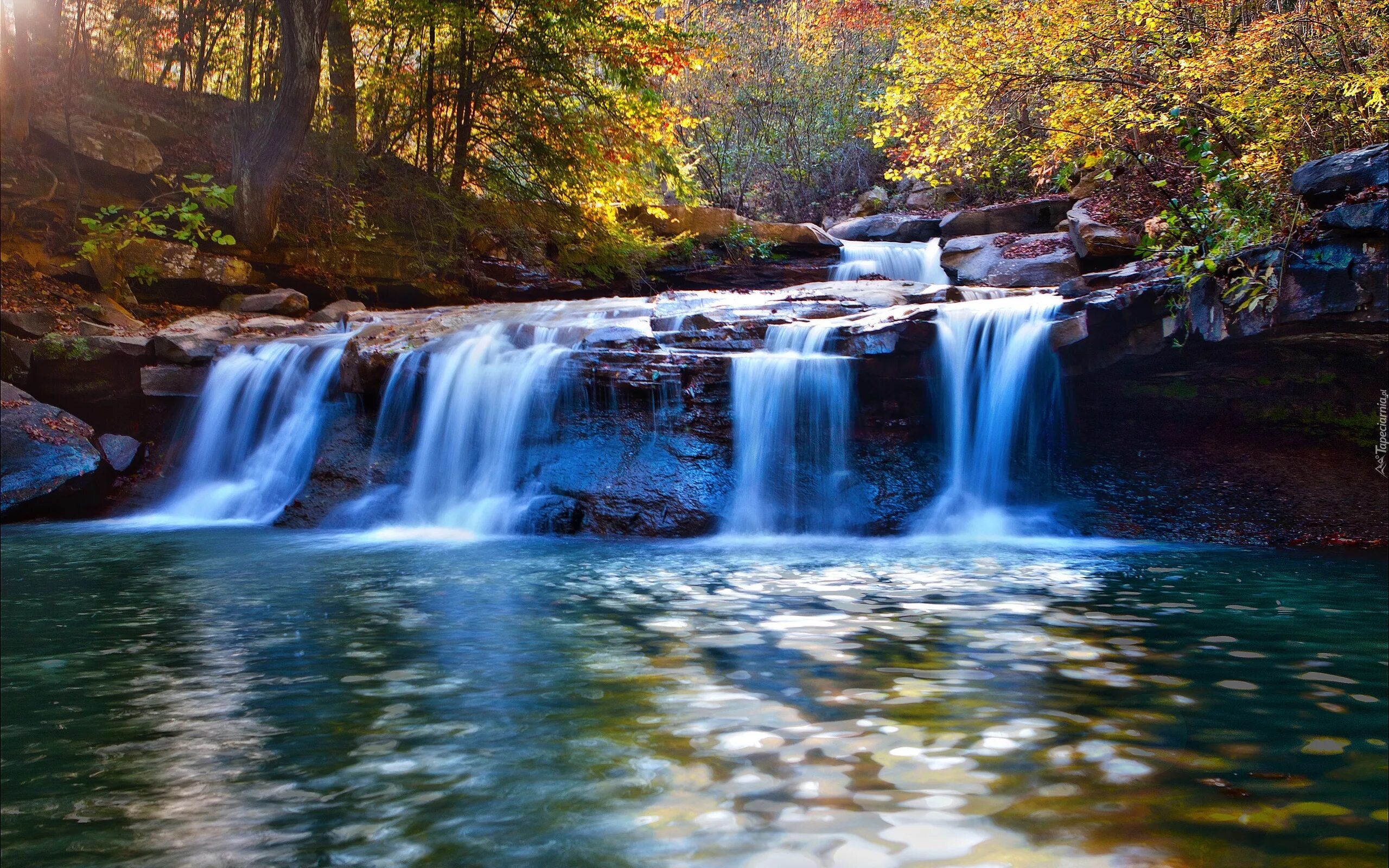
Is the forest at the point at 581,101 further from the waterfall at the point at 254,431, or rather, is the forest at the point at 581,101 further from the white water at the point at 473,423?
the white water at the point at 473,423

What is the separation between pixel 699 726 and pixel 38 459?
32.6 ft

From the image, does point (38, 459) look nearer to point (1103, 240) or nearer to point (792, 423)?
point (792, 423)

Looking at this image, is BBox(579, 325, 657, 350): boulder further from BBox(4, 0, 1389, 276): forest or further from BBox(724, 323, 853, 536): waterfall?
BBox(4, 0, 1389, 276): forest

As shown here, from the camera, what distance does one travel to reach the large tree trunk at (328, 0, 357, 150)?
15.2 m

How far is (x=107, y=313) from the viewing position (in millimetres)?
11852

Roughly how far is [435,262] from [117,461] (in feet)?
19.9

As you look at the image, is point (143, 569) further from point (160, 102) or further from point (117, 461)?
point (160, 102)

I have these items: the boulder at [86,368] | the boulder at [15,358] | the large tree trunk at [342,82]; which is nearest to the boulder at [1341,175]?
the boulder at [86,368]

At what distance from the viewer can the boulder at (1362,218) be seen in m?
6.39

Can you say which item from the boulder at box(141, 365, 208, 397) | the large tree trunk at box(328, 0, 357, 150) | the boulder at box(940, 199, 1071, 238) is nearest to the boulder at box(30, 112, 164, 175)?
the large tree trunk at box(328, 0, 357, 150)

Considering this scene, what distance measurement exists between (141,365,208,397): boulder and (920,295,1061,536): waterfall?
9075 millimetres

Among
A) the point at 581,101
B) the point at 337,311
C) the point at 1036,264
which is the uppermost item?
the point at 581,101

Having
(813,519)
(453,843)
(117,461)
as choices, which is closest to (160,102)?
(117,461)

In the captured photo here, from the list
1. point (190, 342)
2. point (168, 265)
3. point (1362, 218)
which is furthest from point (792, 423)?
point (168, 265)
